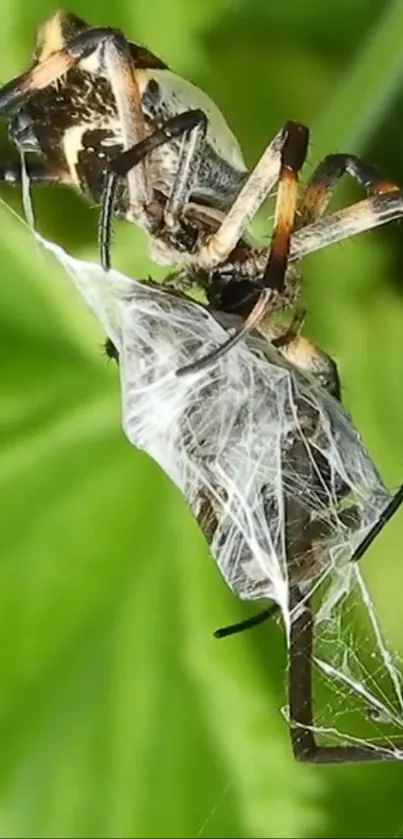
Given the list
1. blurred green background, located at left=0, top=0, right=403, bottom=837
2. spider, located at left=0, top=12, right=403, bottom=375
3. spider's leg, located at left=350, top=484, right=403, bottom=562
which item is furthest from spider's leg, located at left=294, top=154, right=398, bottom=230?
spider's leg, located at left=350, top=484, right=403, bottom=562

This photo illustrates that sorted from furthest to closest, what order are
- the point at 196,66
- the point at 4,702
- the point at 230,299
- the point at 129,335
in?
the point at 196,66, the point at 4,702, the point at 230,299, the point at 129,335

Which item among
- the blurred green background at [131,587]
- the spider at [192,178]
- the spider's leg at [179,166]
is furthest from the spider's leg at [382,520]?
the spider's leg at [179,166]

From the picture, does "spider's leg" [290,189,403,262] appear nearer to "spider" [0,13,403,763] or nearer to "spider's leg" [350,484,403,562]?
"spider" [0,13,403,763]

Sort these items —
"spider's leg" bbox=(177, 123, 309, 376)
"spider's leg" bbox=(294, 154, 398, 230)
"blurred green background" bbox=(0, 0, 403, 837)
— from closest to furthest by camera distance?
"spider's leg" bbox=(177, 123, 309, 376) → "spider's leg" bbox=(294, 154, 398, 230) → "blurred green background" bbox=(0, 0, 403, 837)

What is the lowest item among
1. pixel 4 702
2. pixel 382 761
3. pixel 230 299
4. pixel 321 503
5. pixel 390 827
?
pixel 390 827

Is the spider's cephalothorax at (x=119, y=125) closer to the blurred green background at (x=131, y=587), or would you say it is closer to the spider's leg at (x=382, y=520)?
the blurred green background at (x=131, y=587)

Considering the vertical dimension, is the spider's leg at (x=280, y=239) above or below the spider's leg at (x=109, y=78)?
below

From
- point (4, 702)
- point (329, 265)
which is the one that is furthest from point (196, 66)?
point (4, 702)

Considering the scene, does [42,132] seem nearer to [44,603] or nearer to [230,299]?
[230,299]
